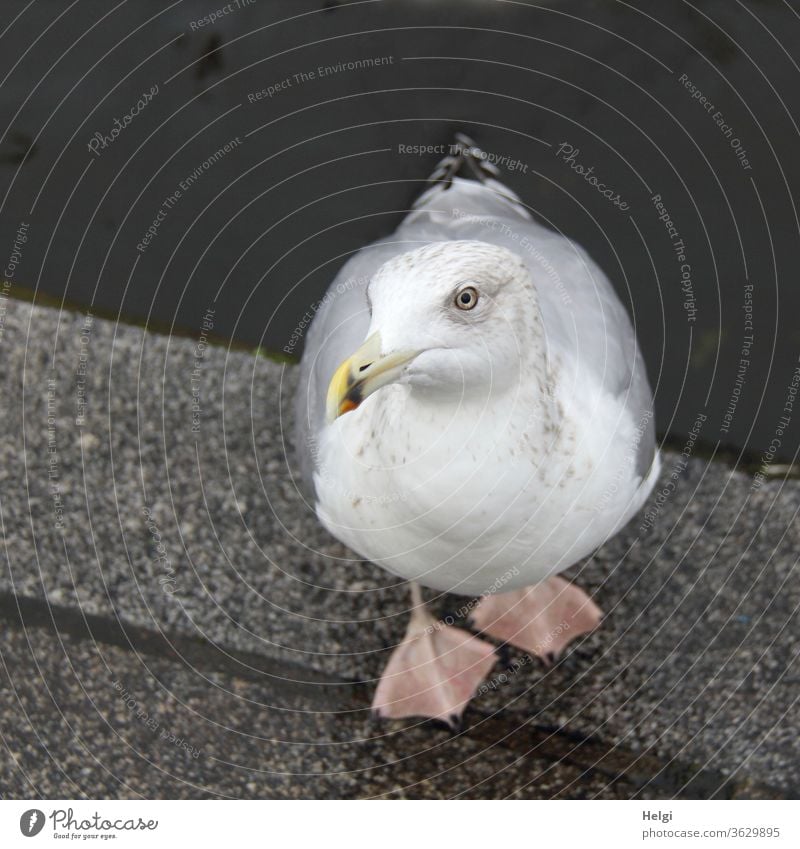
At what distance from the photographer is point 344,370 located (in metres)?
1.55

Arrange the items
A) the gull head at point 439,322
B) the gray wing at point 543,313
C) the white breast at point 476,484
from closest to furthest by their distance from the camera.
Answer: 1. the gull head at point 439,322
2. the white breast at point 476,484
3. the gray wing at point 543,313

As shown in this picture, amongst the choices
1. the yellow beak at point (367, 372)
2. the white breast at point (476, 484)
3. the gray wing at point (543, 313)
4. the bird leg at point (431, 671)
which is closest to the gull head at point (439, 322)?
the yellow beak at point (367, 372)

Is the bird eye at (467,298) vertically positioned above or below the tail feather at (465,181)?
below

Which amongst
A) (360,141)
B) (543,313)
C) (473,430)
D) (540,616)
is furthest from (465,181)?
(473,430)

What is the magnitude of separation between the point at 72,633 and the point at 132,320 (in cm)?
91

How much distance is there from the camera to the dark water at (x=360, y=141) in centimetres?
300

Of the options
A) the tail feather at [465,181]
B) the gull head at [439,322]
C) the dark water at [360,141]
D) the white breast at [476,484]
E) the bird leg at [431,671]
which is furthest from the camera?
the dark water at [360,141]

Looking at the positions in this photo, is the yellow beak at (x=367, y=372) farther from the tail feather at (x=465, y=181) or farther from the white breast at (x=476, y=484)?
the tail feather at (x=465, y=181)

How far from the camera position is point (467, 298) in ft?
5.09

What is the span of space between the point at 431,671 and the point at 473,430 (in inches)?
39.4

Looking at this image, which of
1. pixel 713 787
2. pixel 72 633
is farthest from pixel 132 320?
pixel 713 787
